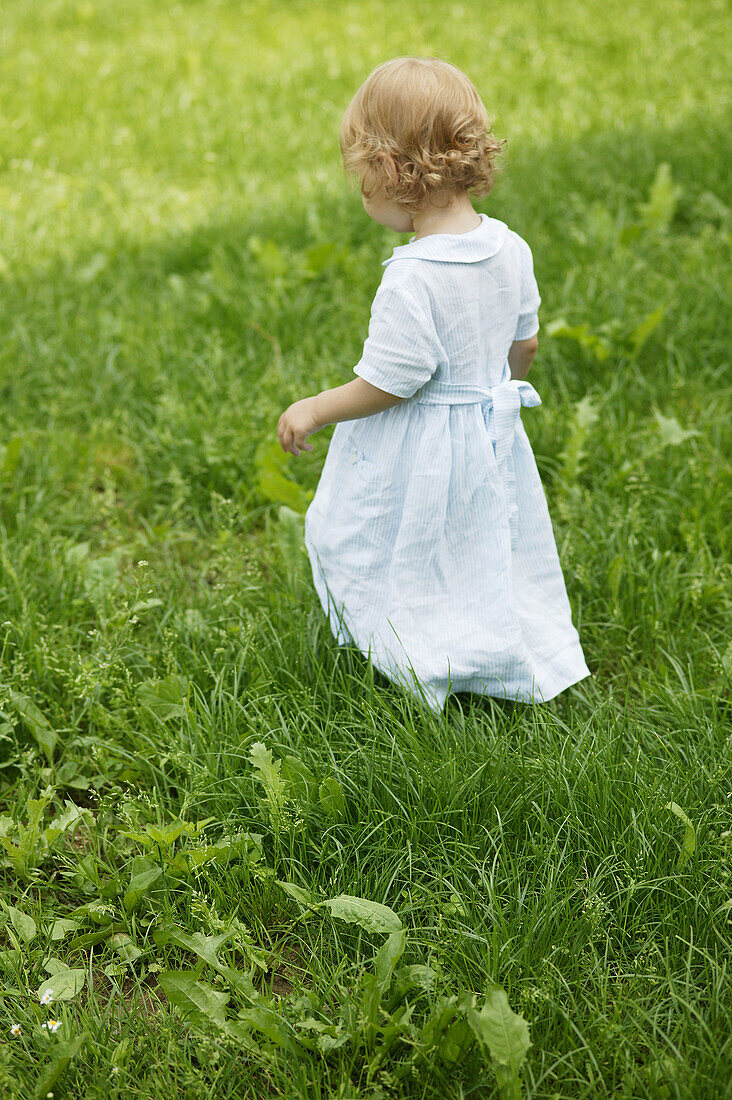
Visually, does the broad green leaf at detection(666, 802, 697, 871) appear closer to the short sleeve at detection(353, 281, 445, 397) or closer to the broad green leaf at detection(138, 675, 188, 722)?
the short sleeve at detection(353, 281, 445, 397)

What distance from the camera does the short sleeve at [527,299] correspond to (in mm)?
2035

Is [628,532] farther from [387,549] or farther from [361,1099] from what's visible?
[361,1099]

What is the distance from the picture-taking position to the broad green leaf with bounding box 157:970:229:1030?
1.56 meters

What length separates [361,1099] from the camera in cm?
148

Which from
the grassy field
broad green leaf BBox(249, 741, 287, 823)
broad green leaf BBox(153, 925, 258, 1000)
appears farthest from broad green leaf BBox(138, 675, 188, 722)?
broad green leaf BBox(153, 925, 258, 1000)

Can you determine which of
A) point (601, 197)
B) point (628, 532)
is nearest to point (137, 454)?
point (628, 532)

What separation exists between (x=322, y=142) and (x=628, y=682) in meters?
4.15

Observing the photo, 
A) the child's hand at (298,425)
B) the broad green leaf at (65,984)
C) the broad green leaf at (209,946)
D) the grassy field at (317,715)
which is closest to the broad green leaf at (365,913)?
the grassy field at (317,715)

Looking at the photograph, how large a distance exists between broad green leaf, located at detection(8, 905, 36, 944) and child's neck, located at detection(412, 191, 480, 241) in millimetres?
1534

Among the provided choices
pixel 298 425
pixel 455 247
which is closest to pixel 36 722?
pixel 298 425

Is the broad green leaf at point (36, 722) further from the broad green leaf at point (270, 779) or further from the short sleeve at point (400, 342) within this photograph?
the short sleeve at point (400, 342)

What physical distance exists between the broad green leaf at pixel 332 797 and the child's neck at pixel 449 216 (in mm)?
1116

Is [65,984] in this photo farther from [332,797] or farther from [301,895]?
[332,797]

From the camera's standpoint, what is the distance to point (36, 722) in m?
2.17
